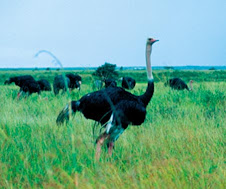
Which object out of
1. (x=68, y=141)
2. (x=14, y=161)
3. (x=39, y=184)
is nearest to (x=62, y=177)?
(x=39, y=184)

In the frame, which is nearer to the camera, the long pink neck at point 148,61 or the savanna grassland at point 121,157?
the savanna grassland at point 121,157

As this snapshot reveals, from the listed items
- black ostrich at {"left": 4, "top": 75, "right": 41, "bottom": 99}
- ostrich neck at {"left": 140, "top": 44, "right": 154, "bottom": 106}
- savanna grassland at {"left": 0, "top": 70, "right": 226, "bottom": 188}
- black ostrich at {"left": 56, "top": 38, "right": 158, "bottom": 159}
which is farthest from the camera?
black ostrich at {"left": 4, "top": 75, "right": 41, "bottom": 99}

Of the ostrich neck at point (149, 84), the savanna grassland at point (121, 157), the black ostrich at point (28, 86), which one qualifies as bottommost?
the savanna grassland at point (121, 157)

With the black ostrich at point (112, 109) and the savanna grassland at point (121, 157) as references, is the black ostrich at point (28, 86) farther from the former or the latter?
the black ostrich at point (112, 109)

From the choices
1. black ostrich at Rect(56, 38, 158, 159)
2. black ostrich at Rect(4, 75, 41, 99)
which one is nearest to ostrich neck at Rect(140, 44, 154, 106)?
black ostrich at Rect(56, 38, 158, 159)

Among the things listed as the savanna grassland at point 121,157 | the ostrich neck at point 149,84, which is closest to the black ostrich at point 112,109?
the ostrich neck at point 149,84

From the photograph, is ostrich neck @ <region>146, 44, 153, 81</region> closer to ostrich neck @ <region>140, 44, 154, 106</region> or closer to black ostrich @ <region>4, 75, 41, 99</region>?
ostrich neck @ <region>140, 44, 154, 106</region>

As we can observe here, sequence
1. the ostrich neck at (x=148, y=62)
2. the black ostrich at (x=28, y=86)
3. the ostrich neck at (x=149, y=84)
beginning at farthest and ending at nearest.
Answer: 1. the black ostrich at (x=28, y=86)
2. the ostrich neck at (x=148, y=62)
3. the ostrich neck at (x=149, y=84)

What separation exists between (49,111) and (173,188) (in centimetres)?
509

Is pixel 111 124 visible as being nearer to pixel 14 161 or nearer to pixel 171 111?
pixel 14 161

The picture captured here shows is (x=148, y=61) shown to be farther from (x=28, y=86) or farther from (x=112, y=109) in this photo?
(x=28, y=86)

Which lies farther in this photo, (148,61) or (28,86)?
(28,86)

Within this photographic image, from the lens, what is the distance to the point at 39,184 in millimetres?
2914

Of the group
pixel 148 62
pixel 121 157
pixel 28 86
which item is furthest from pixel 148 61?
pixel 28 86
